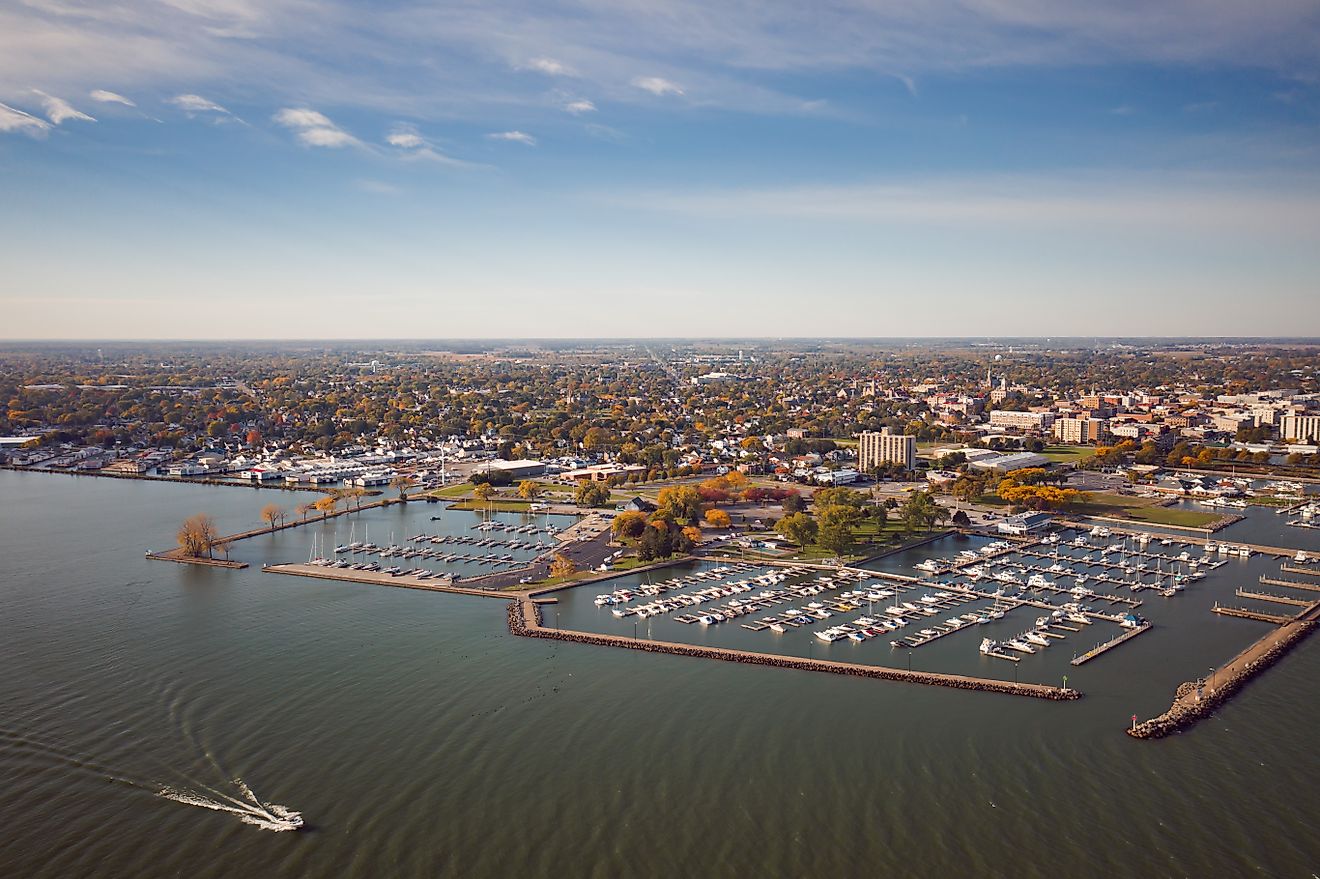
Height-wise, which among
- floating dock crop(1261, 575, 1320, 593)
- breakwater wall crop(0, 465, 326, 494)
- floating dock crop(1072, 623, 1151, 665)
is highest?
floating dock crop(1261, 575, 1320, 593)

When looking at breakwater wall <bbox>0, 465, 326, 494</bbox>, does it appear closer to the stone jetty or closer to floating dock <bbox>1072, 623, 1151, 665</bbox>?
floating dock <bbox>1072, 623, 1151, 665</bbox>

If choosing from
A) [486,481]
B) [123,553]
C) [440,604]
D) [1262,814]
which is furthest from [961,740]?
[486,481]

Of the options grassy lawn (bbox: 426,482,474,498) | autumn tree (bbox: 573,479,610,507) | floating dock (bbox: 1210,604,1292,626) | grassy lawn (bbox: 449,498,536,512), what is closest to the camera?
floating dock (bbox: 1210,604,1292,626)

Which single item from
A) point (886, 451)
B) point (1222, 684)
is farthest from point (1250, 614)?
point (886, 451)

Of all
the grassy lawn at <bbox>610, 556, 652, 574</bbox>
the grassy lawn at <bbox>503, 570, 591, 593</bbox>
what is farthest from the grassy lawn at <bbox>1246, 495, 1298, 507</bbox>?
the grassy lawn at <bbox>503, 570, 591, 593</bbox>

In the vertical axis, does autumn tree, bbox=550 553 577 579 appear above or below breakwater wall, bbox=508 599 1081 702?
above

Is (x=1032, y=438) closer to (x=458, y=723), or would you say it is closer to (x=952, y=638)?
(x=952, y=638)

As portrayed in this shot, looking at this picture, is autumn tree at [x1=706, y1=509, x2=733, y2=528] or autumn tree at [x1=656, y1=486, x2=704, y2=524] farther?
autumn tree at [x1=706, y1=509, x2=733, y2=528]
